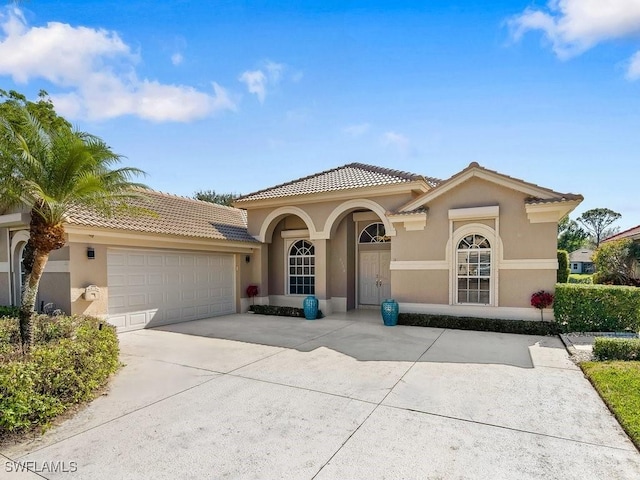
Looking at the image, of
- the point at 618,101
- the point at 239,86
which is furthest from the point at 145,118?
the point at 618,101

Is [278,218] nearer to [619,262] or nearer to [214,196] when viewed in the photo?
[619,262]

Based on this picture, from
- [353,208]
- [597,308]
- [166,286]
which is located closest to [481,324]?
[597,308]

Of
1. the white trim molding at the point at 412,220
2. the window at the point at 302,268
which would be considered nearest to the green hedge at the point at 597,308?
the white trim molding at the point at 412,220

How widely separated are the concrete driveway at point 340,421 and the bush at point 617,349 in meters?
0.73

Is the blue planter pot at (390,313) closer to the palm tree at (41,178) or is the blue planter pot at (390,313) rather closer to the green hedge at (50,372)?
the green hedge at (50,372)

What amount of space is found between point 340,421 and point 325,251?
10.2m

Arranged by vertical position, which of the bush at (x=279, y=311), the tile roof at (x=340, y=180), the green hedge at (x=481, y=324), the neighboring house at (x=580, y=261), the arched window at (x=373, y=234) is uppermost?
the tile roof at (x=340, y=180)

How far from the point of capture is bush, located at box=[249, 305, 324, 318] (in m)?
14.6

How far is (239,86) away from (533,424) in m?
11.4

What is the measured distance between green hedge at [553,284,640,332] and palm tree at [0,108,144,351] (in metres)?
12.7

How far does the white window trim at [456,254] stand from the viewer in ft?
38.6

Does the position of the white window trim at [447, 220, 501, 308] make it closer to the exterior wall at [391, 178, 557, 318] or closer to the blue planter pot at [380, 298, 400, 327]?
the exterior wall at [391, 178, 557, 318]

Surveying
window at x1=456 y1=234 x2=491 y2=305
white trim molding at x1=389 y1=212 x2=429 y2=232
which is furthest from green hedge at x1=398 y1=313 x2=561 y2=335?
white trim molding at x1=389 y1=212 x2=429 y2=232

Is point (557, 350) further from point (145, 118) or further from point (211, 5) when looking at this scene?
point (145, 118)
